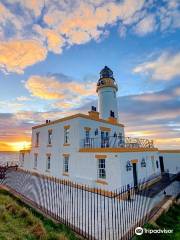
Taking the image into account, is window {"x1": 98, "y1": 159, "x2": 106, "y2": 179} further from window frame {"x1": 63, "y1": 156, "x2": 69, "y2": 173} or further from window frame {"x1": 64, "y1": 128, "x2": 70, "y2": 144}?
window frame {"x1": 64, "y1": 128, "x2": 70, "y2": 144}

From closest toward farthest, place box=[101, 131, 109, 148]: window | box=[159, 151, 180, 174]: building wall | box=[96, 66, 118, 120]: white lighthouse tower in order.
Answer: box=[101, 131, 109, 148]: window, box=[159, 151, 180, 174]: building wall, box=[96, 66, 118, 120]: white lighthouse tower

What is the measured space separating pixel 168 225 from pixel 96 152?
773 cm

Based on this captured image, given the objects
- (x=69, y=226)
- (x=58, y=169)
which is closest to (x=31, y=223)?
(x=69, y=226)

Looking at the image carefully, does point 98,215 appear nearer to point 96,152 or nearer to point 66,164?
point 96,152

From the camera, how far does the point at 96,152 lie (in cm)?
1422

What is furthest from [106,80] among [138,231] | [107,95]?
[138,231]

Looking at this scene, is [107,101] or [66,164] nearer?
[66,164]

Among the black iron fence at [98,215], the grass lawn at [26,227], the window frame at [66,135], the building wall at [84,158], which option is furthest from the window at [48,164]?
the grass lawn at [26,227]

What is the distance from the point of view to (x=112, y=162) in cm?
1297

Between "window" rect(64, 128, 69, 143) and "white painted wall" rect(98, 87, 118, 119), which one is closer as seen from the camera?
"window" rect(64, 128, 69, 143)

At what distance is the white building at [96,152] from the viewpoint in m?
13.3

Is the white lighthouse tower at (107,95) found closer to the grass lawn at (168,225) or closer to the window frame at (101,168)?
the window frame at (101,168)

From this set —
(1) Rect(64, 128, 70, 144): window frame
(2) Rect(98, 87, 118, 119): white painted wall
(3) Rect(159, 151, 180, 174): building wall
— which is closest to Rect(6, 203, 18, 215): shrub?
(1) Rect(64, 128, 70, 144): window frame

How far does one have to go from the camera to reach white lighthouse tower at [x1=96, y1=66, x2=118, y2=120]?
2419 cm
